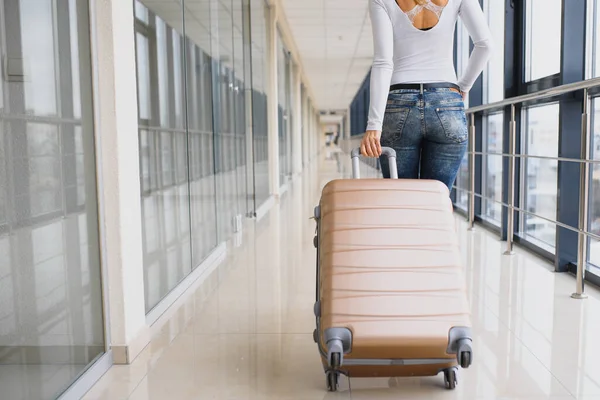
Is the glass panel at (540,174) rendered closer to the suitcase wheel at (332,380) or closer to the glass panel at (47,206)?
the suitcase wheel at (332,380)

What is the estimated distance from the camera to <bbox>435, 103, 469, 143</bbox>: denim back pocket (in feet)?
6.53

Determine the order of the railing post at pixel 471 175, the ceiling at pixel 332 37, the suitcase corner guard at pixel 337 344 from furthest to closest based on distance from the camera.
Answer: the ceiling at pixel 332 37
the railing post at pixel 471 175
the suitcase corner guard at pixel 337 344

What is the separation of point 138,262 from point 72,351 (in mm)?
510

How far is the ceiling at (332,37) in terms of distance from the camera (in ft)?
28.0

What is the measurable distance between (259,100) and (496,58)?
2710mm

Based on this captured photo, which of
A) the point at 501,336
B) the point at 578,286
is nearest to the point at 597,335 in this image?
the point at 501,336

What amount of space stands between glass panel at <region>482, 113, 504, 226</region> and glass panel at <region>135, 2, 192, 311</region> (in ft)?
→ 8.97

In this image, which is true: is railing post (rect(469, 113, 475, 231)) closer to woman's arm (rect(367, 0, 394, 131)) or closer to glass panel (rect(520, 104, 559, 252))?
glass panel (rect(520, 104, 559, 252))

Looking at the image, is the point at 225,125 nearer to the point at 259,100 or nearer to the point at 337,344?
the point at 259,100

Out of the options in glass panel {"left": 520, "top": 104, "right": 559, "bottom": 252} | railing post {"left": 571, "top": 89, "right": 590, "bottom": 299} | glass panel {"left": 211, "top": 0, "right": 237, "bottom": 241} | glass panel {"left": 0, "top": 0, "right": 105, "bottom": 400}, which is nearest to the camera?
glass panel {"left": 0, "top": 0, "right": 105, "bottom": 400}

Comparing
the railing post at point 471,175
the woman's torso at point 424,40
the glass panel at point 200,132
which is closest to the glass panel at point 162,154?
the glass panel at point 200,132

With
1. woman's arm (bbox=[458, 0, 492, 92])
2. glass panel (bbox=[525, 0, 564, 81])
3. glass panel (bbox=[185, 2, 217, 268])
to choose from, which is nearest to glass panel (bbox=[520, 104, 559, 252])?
glass panel (bbox=[525, 0, 564, 81])

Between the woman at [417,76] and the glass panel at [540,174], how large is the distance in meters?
1.99

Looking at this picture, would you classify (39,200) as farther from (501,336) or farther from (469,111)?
(469,111)
